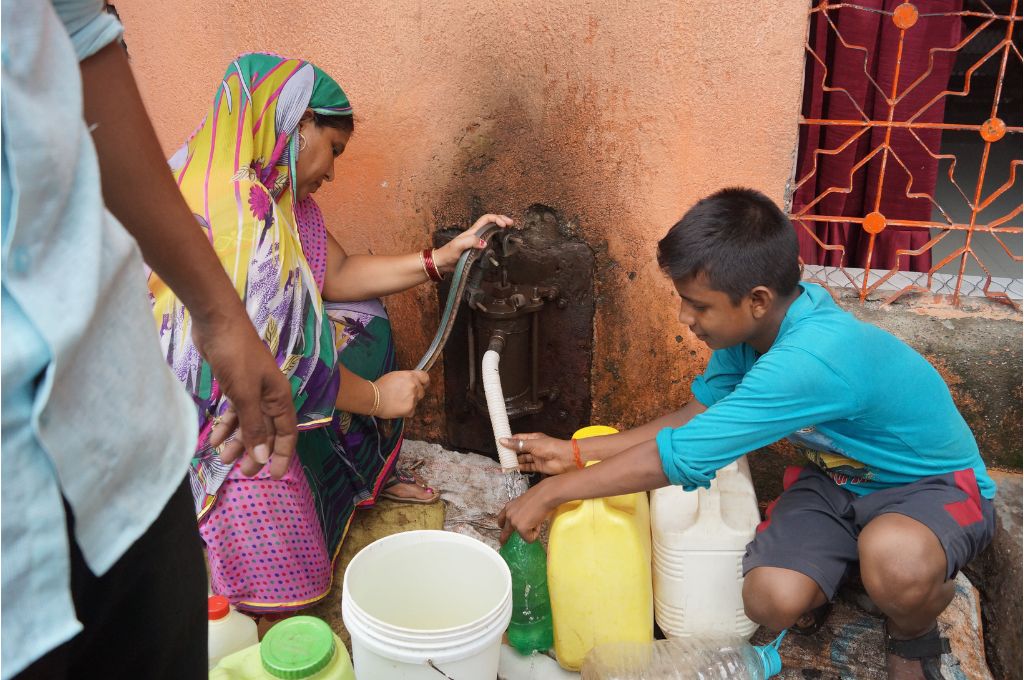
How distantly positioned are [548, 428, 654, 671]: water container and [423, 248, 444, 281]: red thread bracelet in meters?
0.94

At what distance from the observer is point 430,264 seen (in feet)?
8.21

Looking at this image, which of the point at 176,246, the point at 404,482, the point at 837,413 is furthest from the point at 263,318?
the point at 837,413

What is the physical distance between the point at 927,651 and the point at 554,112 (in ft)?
5.78

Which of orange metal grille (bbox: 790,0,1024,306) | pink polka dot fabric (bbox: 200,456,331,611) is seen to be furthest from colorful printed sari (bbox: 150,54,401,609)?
orange metal grille (bbox: 790,0,1024,306)

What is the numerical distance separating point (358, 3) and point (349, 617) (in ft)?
6.08

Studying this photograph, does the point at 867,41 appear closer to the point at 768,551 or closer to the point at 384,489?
the point at 768,551

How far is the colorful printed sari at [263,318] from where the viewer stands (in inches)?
78.2

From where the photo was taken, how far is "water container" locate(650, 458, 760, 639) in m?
1.97

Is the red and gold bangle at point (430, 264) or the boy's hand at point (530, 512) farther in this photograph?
the red and gold bangle at point (430, 264)

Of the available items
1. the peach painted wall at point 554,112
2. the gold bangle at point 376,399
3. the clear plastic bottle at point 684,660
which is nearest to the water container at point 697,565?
the clear plastic bottle at point 684,660

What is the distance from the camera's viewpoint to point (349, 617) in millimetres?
1605

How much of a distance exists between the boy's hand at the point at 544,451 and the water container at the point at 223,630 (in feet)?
2.51

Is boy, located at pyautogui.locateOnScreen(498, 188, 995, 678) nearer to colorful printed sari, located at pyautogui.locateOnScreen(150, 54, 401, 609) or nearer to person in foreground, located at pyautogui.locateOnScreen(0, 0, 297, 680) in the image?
colorful printed sari, located at pyautogui.locateOnScreen(150, 54, 401, 609)

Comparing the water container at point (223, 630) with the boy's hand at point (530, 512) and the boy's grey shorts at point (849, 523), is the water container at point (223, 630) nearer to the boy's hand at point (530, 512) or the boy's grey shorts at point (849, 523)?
the boy's hand at point (530, 512)
